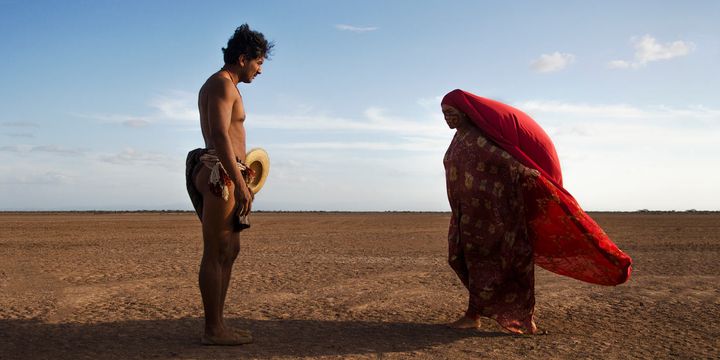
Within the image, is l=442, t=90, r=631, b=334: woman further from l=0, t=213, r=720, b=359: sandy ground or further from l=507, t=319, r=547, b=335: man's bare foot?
l=0, t=213, r=720, b=359: sandy ground

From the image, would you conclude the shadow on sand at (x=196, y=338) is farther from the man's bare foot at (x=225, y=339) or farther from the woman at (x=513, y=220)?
the woman at (x=513, y=220)

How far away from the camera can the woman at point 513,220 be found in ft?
16.6

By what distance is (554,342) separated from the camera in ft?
15.8

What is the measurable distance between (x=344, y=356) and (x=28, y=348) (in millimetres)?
2171

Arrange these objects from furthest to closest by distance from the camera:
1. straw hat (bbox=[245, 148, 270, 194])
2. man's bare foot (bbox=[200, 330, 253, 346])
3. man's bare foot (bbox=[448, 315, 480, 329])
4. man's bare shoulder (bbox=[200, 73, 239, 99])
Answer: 1. man's bare foot (bbox=[448, 315, 480, 329])
2. straw hat (bbox=[245, 148, 270, 194])
3. man's bare foot (bbox=[200, 330, 253, 346])
4. man's bare shoulder (bbox=[200, 73, 239, 99])

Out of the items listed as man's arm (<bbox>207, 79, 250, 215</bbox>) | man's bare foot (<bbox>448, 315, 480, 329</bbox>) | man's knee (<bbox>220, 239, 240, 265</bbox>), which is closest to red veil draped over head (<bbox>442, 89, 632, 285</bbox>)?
man's bare foot (<bbox>448, 315, 480, 329</bbox>)

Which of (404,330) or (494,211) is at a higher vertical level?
(494,211)

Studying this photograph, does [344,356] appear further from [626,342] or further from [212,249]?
[626,342]

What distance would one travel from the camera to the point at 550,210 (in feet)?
16.8

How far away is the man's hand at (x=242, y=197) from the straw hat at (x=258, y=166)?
0.43 meters

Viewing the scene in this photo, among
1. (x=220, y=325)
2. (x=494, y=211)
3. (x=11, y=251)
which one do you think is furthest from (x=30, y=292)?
(x=11, y=251)

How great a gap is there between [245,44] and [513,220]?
240 cm

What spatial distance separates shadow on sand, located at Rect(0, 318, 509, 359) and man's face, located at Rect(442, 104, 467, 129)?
1.65 metres

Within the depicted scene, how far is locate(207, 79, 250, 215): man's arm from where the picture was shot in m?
4.22
